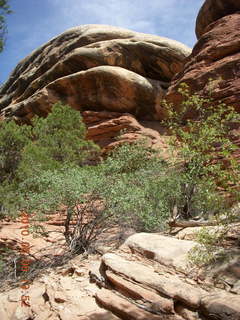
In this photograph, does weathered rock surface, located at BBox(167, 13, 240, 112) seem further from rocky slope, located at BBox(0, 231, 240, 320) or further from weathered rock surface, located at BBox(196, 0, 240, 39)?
rocky slope, located at BBox(0, 231, 240, 320)

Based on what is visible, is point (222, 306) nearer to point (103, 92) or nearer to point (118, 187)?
point (118, 187)

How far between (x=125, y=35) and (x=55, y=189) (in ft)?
67.6

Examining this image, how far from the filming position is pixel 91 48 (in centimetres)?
2459

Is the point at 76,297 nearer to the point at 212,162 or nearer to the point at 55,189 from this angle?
the point at 55,189

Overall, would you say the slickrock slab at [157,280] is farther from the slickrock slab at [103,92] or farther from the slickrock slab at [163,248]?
the slickrock slab at [103,92]

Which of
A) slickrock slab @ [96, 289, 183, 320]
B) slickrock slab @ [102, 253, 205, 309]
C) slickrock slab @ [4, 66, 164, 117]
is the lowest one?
slickrock slab @ [96, 289, 183, 320]

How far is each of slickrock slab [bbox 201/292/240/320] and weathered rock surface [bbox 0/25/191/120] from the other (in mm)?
19154

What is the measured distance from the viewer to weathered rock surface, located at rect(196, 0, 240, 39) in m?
18.7

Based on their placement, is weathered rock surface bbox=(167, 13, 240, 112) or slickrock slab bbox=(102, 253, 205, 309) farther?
weathered rock surface bbox=(167, 13, 240, 112)

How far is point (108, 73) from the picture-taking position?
22.2 metres

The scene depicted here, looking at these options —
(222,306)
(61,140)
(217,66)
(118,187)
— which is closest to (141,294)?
(222,306)

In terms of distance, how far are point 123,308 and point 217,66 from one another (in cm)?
1453

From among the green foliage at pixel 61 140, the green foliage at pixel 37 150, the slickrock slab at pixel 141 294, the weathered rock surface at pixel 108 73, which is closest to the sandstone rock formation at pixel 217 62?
the weathered rock surface at pixel 108 73

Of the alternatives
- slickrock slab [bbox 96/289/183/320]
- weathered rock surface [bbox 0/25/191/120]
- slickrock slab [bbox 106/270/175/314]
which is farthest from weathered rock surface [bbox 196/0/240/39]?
slickrock slab [bbox 96/289/183/320]
